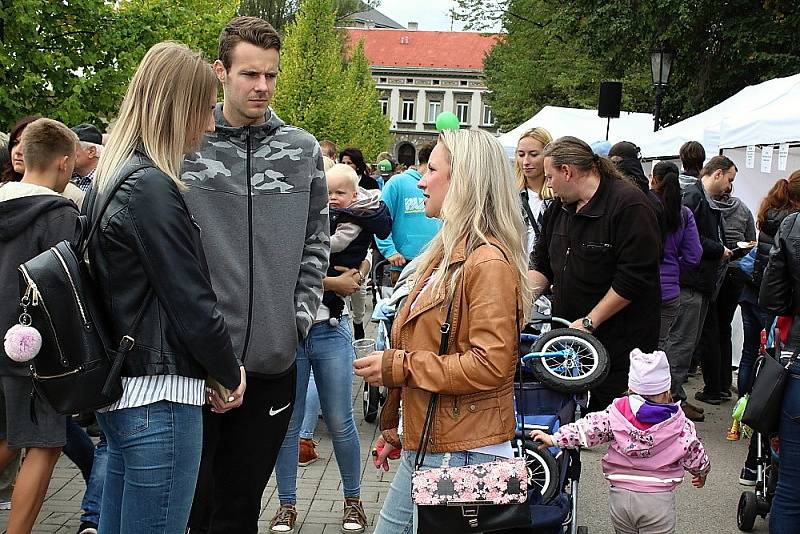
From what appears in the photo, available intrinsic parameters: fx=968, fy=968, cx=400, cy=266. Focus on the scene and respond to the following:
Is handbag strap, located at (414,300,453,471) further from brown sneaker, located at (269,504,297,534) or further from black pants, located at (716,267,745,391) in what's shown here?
black pants, located at (716,267,745,391)

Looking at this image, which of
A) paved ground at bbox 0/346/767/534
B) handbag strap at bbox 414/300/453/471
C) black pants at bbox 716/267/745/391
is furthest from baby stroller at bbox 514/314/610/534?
black pants at bbox 716/267/745/391

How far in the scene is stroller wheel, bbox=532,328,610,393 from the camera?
4316 mm

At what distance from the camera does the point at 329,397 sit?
17.1 ft

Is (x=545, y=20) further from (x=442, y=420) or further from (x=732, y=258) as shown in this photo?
(x=442, y=420)

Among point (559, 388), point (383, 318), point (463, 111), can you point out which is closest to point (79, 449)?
point (383, 318)

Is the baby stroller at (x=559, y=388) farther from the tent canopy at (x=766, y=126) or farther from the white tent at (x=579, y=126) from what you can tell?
the white tent at (x=579, y=126)

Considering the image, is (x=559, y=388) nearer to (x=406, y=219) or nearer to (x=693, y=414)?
(x=406, y=219)

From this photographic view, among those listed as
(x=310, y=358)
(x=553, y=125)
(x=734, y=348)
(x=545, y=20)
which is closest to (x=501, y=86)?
(x=545, y=20)

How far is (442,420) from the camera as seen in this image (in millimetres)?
3355

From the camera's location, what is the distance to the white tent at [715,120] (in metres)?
10.0

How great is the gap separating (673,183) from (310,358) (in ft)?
12.9

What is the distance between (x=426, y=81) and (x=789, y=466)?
91.9 meters

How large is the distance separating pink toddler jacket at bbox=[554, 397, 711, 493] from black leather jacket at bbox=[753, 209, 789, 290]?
104 inches

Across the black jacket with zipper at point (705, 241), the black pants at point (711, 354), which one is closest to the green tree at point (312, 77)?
the black pants at point (711, 354)
